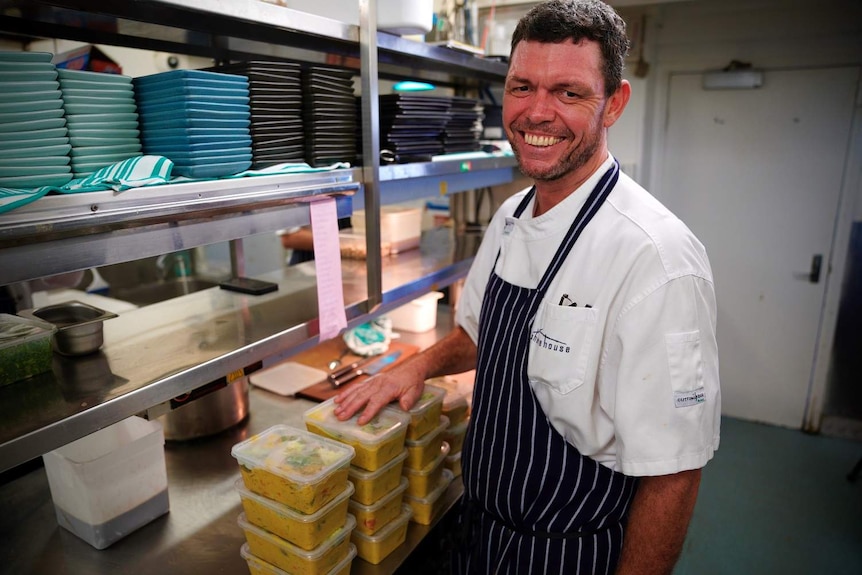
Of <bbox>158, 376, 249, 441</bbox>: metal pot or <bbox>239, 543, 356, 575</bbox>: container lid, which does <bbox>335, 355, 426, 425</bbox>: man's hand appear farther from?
<bbox>158, 376, 249, 441</bbox>: metal pot

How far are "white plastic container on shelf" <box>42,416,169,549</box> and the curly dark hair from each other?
4.55ft

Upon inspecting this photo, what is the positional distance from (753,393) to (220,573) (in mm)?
3877

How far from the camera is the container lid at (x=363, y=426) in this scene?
4.55 feet

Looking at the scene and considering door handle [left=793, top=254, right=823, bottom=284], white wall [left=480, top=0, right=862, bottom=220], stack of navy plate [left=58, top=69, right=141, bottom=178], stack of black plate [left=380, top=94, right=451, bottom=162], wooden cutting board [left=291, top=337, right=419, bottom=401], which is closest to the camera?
A: stack of navy plate [left=58, top=69, right=141, bottom=178]

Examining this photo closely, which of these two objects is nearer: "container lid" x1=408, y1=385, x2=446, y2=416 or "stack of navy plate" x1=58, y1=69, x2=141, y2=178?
"stack of navy plate" x1=58, y1=69, x2=141, y2=178

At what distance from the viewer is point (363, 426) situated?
1435 millimetres

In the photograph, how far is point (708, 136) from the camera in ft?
12.6

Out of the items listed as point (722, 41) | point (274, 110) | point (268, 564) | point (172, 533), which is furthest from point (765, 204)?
point (172, 533)

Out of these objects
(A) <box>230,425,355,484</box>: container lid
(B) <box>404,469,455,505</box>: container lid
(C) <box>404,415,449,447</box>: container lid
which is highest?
(A) <box>230,425,355,484</box>: container lid

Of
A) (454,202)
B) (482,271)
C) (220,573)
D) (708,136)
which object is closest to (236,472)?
(220,573)

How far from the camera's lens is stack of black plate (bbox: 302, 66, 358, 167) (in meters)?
1.41

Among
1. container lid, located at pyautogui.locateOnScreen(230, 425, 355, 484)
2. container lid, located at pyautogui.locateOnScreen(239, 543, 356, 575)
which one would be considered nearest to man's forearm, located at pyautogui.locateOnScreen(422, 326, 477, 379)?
container lid, located at pyautogui.locateOnScreen(230, 425, 355, 484)

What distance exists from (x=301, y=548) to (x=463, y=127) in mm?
1553

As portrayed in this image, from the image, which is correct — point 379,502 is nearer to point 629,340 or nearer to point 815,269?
point 629,340
